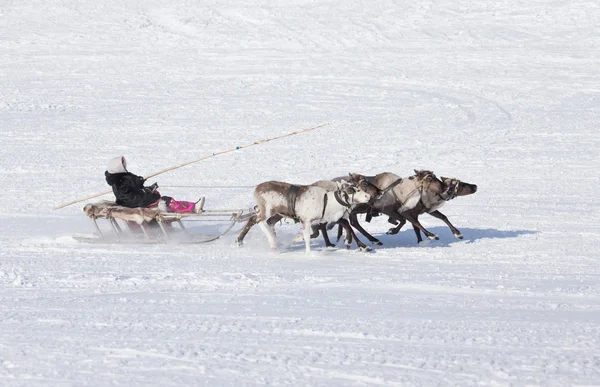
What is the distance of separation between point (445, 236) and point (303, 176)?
15.0 ft

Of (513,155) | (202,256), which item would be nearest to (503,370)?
(202,256)

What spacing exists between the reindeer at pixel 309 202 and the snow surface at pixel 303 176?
0.42 m

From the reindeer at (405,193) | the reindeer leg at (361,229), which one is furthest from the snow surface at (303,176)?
the reindeer at (405,193)

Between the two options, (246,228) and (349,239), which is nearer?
(349,239)

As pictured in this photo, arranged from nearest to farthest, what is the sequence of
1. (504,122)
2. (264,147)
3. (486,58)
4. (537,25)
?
(264,147), (504,122), (486,58), (537,25)

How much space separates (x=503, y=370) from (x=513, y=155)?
1199cm

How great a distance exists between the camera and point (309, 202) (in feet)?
31.8

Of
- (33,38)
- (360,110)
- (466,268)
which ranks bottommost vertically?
(466,268)

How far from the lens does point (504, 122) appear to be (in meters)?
20.5

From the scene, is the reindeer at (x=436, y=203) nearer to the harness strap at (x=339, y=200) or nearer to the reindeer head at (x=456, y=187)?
the reindeer head at (x=456, y=187)

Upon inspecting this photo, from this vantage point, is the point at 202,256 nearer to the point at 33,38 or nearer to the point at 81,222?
the point at 81,222

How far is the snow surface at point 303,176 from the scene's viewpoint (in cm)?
584

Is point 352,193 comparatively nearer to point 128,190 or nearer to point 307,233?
point 307,233

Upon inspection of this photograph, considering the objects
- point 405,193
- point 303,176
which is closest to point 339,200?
point 405,193
